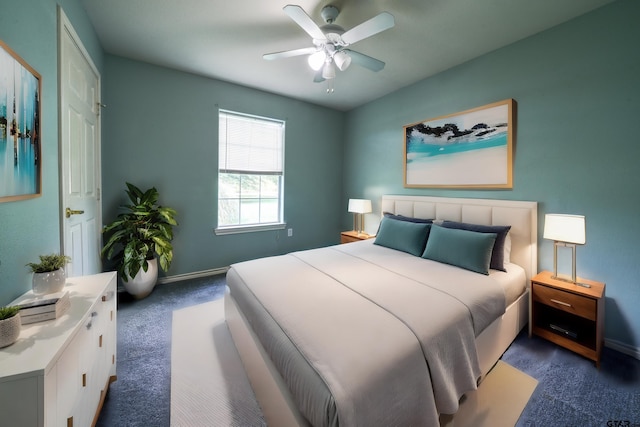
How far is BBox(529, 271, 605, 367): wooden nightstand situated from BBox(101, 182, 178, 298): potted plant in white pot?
365cm

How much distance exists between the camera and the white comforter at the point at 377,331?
100cm

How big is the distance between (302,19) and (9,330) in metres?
2.21

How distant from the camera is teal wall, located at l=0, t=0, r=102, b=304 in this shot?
1.15 metres

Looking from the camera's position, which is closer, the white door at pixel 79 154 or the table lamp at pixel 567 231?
the white door at pixel 79 154

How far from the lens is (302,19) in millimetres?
1739

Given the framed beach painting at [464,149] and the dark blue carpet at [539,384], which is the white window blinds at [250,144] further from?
the dark blue carpet at [539,384]

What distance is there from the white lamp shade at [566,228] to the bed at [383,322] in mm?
304

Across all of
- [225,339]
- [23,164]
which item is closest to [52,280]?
[23,164]

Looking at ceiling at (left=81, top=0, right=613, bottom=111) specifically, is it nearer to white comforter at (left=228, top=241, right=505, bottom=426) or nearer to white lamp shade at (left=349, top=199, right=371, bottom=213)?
white lamp shade at (left=349, top=199, right=371, bottom=213)

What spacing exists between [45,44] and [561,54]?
3887 millimetres

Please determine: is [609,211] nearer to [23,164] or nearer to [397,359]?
[397,359]

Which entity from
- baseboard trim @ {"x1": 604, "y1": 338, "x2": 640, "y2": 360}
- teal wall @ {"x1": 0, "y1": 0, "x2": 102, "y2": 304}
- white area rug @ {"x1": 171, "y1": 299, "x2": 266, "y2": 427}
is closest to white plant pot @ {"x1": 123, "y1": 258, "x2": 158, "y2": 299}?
white area rug @ {"x1": 171, "y1": 299, "x2": 266, "y2": 427}

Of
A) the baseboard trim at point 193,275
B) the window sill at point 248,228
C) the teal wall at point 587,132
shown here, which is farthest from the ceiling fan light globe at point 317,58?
the baseboard trim at point 193,275

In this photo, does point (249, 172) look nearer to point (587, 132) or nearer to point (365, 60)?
point (365, 60)
